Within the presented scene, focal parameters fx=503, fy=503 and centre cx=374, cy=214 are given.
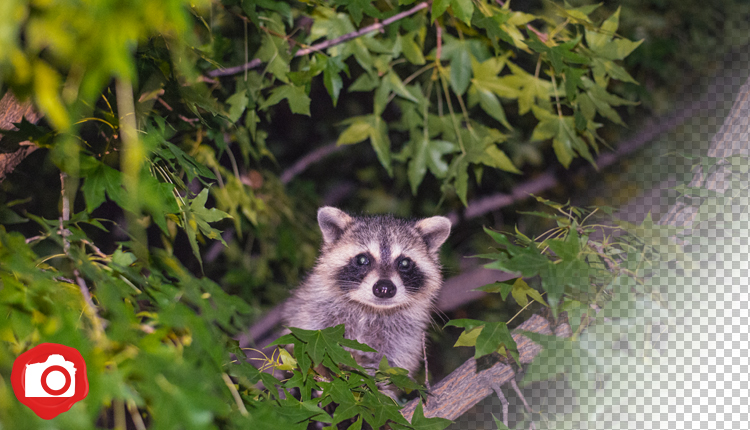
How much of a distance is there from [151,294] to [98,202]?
194 millimetres

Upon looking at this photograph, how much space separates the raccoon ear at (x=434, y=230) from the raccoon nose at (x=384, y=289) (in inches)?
11.5

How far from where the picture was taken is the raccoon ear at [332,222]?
1.80 meters

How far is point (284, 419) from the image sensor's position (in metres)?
0.96

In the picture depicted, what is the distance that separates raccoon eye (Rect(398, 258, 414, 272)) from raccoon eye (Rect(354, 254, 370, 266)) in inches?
4.7

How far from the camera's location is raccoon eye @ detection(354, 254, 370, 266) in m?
1.82

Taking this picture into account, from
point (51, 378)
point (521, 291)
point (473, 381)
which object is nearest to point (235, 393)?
point (51, 378)

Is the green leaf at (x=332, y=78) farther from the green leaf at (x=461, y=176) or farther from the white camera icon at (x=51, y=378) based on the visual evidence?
the white camera icon at (x=51, y=378)

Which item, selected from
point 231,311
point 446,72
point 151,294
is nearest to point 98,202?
point 151,294

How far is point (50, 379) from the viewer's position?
2.04 ft

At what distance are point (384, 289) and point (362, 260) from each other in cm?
19

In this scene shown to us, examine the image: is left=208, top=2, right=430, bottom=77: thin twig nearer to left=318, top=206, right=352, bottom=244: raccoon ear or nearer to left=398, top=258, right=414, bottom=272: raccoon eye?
left=318, top=206, right=352, bottom=244: raccoon ear

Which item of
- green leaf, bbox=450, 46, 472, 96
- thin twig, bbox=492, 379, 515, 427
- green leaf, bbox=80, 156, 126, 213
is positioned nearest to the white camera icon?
green leaf, bbox=80, 156, 126, 213

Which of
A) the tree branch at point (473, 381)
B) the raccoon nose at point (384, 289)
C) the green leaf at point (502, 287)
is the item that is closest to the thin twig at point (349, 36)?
the raccoon nose at point (384, 289)

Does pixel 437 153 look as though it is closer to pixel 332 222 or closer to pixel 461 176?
pixel 461 176
